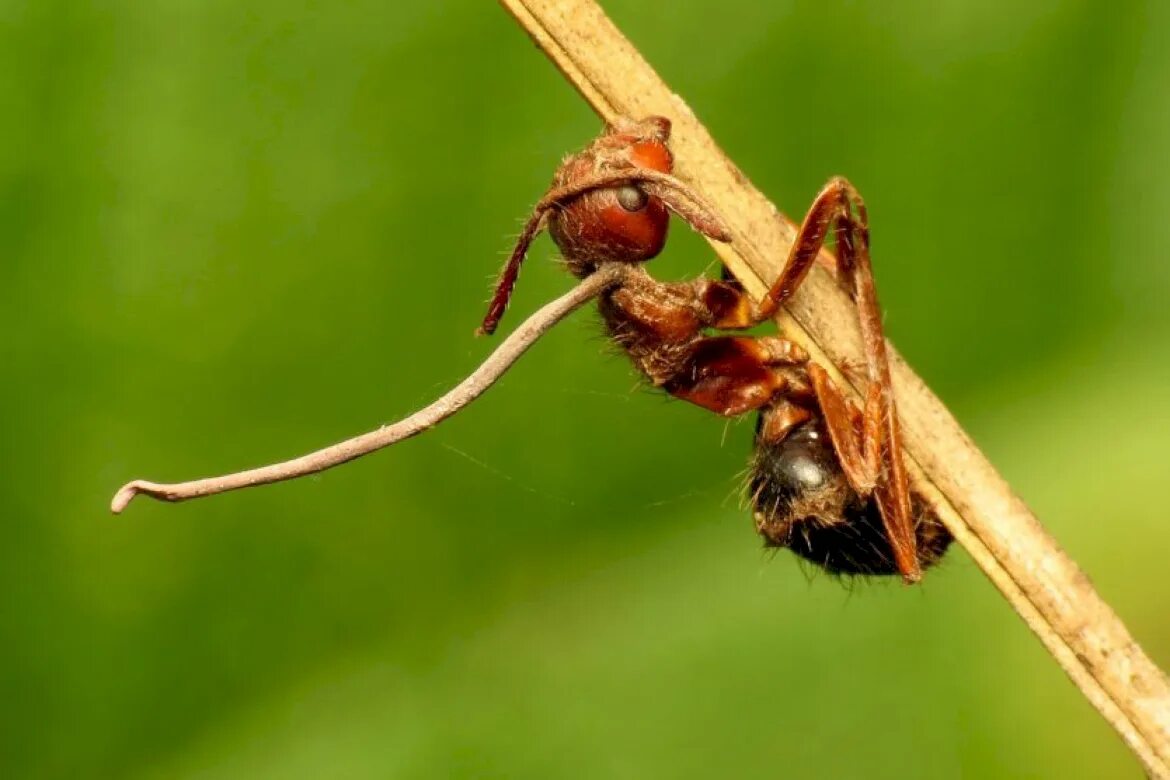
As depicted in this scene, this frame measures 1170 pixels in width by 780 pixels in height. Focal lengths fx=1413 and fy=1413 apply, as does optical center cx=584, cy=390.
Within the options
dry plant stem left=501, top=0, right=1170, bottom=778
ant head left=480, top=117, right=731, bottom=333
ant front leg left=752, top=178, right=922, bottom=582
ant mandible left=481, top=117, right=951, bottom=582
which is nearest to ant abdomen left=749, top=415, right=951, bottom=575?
ant mandible left=481, top=117, right=951, bottom=582

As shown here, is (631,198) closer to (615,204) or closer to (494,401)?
(615,204)

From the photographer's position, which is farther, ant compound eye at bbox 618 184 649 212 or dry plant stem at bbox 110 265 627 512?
ant compound eye at bbox 618 184 649 212

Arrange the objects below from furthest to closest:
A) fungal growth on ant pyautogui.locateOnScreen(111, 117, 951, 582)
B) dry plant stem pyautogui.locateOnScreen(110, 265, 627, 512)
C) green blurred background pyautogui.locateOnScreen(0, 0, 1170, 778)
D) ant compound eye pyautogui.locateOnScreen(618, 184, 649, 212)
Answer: green blurred background pyautogui.locateOnScreen(0, 0, 1170, 778) < ant compound eye pyautogui.locateOnScreen(618, 184, 649, 212) < fungal growth on ant pyautogui.locateOnScreen(111, 117, 951, 582) < dry plant stem pyautogui.locateOnScreen(110, 265, 627, 512)

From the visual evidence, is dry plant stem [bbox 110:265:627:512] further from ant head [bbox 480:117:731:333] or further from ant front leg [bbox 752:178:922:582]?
ant front leg [bbox 752:178:922:582]

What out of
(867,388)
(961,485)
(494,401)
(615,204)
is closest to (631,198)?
(615,204)

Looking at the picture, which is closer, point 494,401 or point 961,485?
point 961,485

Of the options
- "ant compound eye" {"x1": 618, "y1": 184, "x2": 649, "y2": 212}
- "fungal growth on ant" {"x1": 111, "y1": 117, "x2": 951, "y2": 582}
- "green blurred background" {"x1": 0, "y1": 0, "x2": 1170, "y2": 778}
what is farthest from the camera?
"green blurred background" {"x1": 0, "y1": 0, "x2": 1170, "y2": 778}

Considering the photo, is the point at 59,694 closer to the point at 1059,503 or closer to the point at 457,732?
the point at 457,732

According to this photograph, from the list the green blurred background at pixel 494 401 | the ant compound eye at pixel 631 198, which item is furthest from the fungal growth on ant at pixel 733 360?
the green blurred background at pixel 494 401

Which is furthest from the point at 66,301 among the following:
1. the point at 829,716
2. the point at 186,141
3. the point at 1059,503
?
the point at 1059,503
